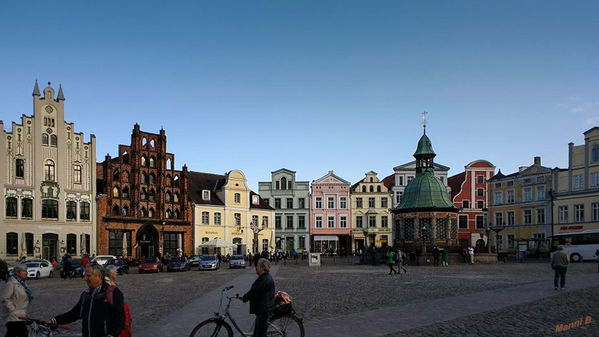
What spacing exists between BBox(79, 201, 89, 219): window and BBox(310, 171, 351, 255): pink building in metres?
34.0

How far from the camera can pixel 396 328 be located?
12.8 meters

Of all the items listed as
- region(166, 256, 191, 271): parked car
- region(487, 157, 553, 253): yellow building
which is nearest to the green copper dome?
region(487, 157, 553, 253): yellow building

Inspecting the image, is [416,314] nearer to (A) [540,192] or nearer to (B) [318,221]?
(A) [540,192]

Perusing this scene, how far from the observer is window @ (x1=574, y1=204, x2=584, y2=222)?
2501 inches

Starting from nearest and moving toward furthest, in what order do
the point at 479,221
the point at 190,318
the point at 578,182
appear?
the point at 190,318
the point at 578,182
the point at 479,221

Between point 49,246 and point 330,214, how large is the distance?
39.9 meters

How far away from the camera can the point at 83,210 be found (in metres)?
57.7

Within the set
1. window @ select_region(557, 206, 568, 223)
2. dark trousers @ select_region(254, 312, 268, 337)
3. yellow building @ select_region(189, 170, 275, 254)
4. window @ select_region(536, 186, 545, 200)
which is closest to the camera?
dark trousers @ select_region(254, 312, 268, 337)

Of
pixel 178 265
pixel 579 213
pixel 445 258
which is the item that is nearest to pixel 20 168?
pixel 178 265

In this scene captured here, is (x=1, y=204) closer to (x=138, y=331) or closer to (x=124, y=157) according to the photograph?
(x=124, y=157)

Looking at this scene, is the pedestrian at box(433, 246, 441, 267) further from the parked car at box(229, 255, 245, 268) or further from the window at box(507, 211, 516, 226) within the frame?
the window at box(507, 211, 516, 226)

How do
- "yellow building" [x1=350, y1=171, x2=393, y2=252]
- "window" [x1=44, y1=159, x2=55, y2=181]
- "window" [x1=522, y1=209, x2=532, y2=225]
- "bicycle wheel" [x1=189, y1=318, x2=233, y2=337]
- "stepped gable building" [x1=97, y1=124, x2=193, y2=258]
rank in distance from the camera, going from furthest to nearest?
"yellow building" [x1=350, y1=171, x2=393, y2=252] → "window" [x1=522, y1=209, x2=532, y2=225] → "stepped gable building" [x1=97, y1=124, x2=193, y2=258] → "window" [x1=44, y1=159, x2=55, y2=181] → "bicycle wheel" [x1=189, y1=318, x2=233, y2=337]

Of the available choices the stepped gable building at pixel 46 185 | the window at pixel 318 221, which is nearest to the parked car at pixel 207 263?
the stepped gable building at pixel 46 185

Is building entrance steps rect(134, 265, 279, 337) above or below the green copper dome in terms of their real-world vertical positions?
below
